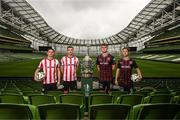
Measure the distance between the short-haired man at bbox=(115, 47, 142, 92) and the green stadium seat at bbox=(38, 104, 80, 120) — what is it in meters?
6.41

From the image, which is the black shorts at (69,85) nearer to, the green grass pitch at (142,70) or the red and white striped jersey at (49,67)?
the red and white striped jersey at (49,67)

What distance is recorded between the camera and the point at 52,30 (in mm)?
117688

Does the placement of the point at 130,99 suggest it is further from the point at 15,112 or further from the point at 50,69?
the point at 50,69

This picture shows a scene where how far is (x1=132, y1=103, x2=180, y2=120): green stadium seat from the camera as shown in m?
4.85

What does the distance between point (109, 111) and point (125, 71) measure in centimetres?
665

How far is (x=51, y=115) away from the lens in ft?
16.3

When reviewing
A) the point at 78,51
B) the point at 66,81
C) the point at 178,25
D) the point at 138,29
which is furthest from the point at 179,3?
the point at 78,51

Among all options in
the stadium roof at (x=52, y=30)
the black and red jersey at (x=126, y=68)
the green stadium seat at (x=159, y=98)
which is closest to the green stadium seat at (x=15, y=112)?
the green stadium seat at (x=159, y=98)

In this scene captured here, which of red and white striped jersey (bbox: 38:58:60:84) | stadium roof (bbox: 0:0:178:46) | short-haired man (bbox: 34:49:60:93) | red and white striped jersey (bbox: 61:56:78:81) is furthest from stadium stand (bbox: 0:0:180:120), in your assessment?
red and white striped jersey (bbox: 61:56:78:81)

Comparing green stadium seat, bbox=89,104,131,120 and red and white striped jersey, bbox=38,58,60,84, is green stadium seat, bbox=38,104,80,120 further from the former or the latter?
red and white striped jersey, bbox=38,58,60,84

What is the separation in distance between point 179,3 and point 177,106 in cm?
7091

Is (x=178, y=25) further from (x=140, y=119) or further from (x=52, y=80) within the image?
(x=140, y=119)

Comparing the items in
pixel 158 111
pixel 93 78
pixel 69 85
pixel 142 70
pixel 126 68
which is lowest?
pixel 142 70

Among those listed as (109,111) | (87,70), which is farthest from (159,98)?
(87,70)
